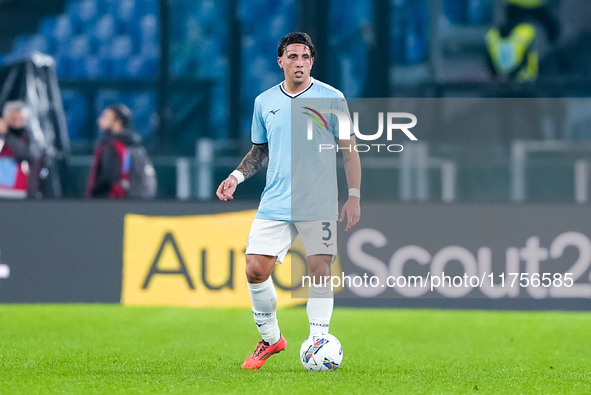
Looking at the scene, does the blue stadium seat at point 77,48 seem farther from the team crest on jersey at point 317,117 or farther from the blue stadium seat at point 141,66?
the team crest on jersey at point 317,117

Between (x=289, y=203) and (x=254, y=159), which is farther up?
(x=254, y=159)

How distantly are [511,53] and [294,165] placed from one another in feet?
21.1

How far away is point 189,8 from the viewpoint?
36.9 ft

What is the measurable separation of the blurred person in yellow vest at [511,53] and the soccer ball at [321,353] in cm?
647

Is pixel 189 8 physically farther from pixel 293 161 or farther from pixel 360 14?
pixel 293 161

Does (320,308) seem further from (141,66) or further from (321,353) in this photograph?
(141,66)

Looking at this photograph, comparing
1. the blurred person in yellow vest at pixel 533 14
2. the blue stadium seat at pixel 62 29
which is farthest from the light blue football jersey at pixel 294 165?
the blurred person in yellow vest at pixel 533 14

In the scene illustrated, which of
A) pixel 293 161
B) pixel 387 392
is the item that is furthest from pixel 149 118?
pixel 387 392

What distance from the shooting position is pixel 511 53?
11797 millimetres

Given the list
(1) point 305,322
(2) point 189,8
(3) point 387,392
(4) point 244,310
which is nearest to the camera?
(3) point 387,392

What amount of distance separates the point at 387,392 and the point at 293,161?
54.6 inches

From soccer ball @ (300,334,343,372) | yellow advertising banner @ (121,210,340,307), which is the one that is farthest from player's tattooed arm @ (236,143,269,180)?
yellow advertising banner @ (121,210,340,307)

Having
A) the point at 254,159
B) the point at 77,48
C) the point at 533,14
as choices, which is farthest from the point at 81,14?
the point at 254,159

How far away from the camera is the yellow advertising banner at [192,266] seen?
32.6 ft
